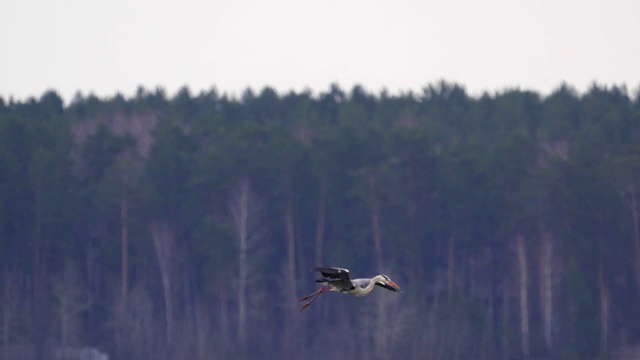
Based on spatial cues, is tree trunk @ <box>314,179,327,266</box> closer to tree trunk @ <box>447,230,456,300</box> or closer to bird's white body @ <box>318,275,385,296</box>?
tree trunk @ <box>447,230,456,300</box>

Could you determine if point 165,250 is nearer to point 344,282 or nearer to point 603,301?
point 603,301

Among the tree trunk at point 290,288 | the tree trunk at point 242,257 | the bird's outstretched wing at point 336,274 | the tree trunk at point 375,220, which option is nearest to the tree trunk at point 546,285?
the tree trunk at point 375,220

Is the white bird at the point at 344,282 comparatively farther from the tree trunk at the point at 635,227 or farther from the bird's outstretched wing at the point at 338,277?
the tree trunk at the point at 635,227

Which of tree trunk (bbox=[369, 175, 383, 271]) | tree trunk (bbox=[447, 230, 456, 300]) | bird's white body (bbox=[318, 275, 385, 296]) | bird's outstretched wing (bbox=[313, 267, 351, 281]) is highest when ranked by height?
tree trunk (bbox=[369, 175, 383, 271])

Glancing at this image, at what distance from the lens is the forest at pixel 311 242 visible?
63.7 metres

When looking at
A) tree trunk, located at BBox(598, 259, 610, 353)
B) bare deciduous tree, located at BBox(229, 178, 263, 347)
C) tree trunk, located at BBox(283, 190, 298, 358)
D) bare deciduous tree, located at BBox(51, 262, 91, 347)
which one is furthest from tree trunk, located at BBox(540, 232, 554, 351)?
bare deciduous tree, located at BBox(51, 262, 91, 347)

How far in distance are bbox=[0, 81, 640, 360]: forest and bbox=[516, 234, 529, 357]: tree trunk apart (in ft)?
0.25

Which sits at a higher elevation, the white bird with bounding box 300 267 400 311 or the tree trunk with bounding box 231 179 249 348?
the tree trunk with bounding box 231 179 249 348

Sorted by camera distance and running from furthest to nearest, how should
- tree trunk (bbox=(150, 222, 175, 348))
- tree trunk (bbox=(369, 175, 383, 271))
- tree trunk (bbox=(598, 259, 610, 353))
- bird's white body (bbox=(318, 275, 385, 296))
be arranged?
1. tree trunk (bbox=(150, 222, 175, 348))
2. tree trunk (bbox=(369, 175, 383, 271))
3. tree trunk (bbox=(598, 259, 610, 353))
4. bird's white body (bbox=(318, 275, 385, 296))

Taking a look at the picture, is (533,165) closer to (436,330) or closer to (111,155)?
(436,330)

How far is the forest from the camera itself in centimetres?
6366

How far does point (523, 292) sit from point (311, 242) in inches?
367

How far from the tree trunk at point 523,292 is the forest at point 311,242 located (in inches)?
3.0

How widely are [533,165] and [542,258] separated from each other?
207 inches
